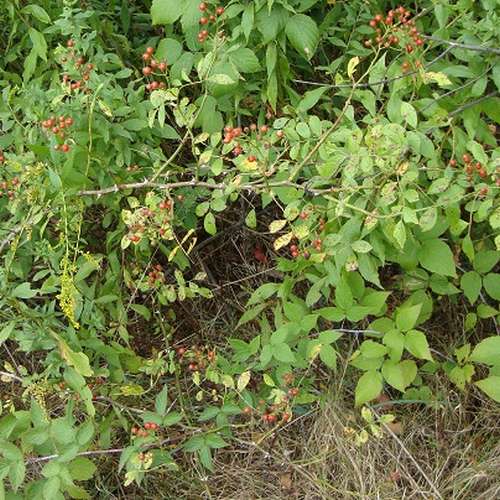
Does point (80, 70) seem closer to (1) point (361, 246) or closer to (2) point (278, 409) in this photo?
(1) point (361, 246)

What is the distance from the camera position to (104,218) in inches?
93.9

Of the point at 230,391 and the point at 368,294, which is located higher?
the point at 368,294

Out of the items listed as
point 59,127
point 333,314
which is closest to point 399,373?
point 333,314

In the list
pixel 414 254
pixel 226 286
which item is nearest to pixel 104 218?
pixel 226 286

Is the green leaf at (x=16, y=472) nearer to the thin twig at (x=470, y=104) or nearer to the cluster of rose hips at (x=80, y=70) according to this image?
the cluster of rose hips at (x=80, y=70)

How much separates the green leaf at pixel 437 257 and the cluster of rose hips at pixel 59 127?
93cm

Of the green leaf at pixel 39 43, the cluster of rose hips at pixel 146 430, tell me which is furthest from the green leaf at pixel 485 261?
the green leaf at pixel 39 43

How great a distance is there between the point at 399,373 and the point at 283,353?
1.01 ft

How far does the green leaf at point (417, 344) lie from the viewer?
1.98 m

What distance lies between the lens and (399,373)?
2.06 metres

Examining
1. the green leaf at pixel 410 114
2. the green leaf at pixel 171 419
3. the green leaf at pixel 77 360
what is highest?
the green leaf at pixel 410 114

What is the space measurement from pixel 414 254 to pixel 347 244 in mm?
244

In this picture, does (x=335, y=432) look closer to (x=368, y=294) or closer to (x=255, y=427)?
(x=255, y=427)

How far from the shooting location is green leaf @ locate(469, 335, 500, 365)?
2.07 metres
